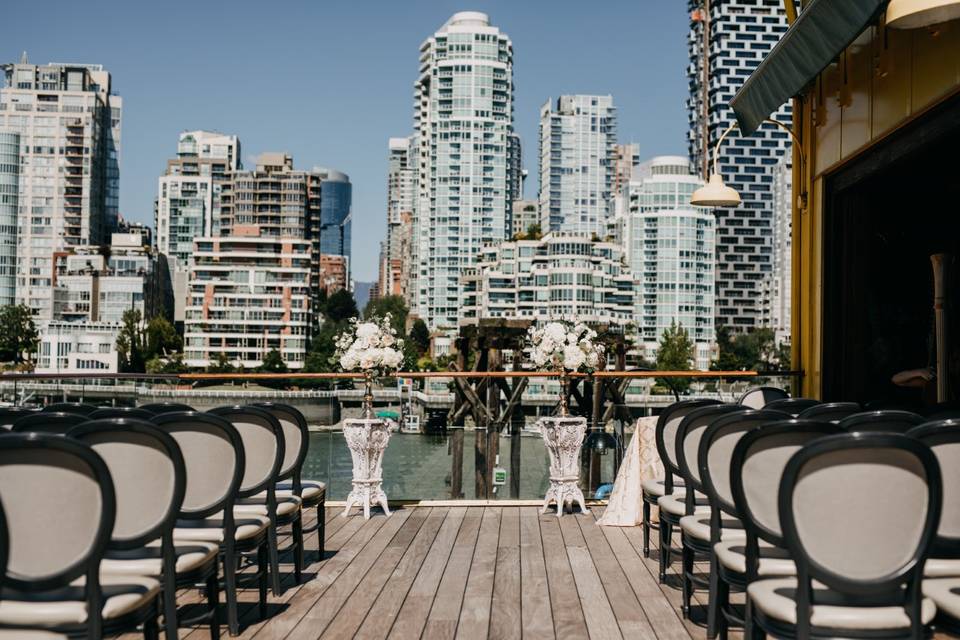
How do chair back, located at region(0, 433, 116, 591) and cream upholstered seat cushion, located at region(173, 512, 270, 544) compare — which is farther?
cream upholstered seat cushion, located at region(173, 512, 270, 544)

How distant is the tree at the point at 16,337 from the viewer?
10019 centimetres

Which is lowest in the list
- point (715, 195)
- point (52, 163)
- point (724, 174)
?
point (715, 195)

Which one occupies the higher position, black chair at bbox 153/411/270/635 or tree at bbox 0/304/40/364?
tree at bbox 0/304/40/364

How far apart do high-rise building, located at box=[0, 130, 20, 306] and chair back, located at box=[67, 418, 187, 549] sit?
123m

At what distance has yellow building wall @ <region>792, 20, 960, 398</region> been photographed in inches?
218

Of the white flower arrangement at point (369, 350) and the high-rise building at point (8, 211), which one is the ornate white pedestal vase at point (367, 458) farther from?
the high-rise building at point (8, 211)

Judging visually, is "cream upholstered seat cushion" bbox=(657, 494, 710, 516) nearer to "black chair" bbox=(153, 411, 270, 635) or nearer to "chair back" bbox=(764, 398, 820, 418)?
"chair back" bbox=(764, 398, 820, 418)

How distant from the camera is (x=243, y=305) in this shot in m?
101

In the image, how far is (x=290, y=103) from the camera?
105 metres

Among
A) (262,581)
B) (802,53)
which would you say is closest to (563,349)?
(802,53)

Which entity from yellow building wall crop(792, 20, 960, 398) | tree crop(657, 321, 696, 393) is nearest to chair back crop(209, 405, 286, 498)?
yellow building wall crop(792, 20, 960, 398)

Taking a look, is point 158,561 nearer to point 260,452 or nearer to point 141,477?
point 141,477

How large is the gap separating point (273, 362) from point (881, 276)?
9116cm

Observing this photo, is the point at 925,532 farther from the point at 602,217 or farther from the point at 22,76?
the point at 602,217
